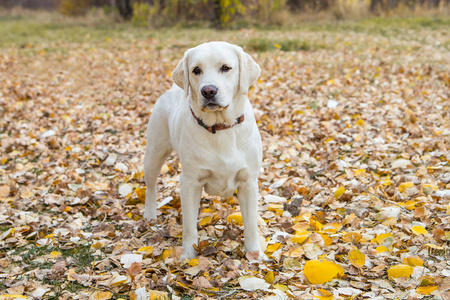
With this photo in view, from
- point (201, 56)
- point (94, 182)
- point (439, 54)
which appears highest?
point (201, 56)

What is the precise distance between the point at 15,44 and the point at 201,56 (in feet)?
45.9

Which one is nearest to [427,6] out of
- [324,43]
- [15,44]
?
[324,43]

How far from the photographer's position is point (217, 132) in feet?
9.96

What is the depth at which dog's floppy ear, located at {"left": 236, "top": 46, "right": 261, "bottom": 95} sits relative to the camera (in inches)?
119

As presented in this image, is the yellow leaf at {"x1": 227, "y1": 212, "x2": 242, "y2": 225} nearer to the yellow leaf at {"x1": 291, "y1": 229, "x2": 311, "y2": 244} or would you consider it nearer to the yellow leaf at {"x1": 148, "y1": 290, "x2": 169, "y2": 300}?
the yellow leaf at {"x1": 291, "y1": 229, "x2": 311, "y2": 244}

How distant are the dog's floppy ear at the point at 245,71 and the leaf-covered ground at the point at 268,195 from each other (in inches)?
45.8

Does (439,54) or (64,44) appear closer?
(439,54)

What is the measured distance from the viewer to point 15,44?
14.9 meters

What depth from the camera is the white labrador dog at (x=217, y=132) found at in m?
2.93

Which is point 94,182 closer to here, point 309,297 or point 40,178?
point 40,178

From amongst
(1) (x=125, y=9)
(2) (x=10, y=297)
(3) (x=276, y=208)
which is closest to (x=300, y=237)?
(3) (x=276, y=208)

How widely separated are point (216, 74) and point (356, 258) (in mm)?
1470

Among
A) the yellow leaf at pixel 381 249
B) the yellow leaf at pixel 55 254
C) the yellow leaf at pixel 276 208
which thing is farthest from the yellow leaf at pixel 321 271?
the yellow leaf at pixel 55 254

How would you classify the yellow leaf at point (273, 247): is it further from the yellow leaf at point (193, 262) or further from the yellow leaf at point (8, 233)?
the yellow leaf at point (8, 233)
